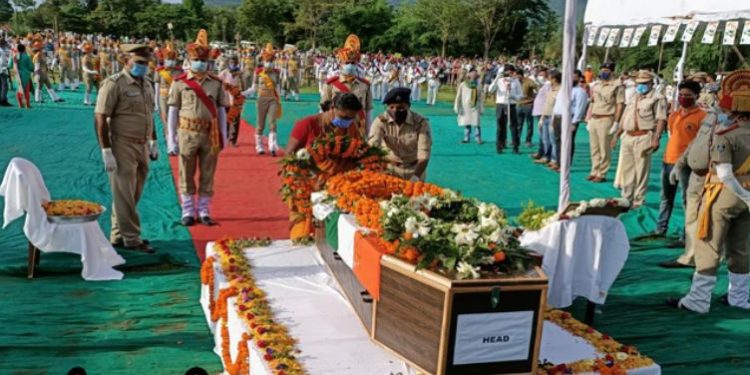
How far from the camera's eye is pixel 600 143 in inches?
476

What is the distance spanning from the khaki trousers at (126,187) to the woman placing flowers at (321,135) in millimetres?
1790

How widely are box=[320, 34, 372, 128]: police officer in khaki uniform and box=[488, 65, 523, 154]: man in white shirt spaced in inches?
240

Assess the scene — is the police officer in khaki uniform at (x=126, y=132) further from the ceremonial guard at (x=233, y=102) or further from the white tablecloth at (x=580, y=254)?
the white tablecloth at (x=580, y=254)

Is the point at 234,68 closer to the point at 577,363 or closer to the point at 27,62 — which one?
the point at 27,62

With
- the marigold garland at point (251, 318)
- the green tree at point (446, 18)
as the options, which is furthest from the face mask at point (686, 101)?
the green tree at point (446, 18)

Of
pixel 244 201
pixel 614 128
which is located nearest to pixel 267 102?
pixel 244 201

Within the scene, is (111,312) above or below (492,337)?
below

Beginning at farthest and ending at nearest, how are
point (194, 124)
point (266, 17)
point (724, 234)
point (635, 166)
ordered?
point (266, 17) < point (635, 166) < point (194, 124) < point (724, 234)

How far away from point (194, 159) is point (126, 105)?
1409mm

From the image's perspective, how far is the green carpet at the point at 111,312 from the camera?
471 centimetres

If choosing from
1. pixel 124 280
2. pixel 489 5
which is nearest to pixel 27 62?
pixel 124 280

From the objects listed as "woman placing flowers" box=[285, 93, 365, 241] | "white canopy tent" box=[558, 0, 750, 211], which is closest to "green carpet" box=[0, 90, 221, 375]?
"woman placing flowers" box=[285, 93, 365, 241]

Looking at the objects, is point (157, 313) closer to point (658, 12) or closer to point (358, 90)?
point (358, 90)

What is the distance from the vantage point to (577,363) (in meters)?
4.22
